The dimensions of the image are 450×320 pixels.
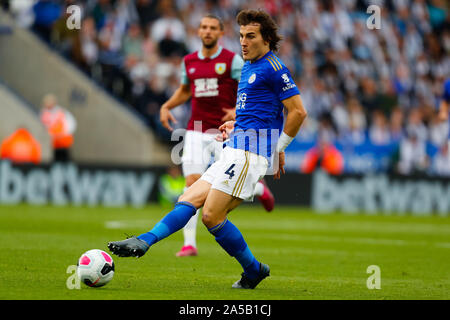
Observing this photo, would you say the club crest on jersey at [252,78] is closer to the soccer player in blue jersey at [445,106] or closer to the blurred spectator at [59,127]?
the soccer player in blue jersey at [445,106]

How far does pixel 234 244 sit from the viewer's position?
7.02 m

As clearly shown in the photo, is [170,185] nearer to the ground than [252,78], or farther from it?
nearer to the ground

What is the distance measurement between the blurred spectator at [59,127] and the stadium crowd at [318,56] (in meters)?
2.22

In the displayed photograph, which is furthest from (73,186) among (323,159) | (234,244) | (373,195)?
(234,244)

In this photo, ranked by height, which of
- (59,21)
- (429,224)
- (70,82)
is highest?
(59,21)

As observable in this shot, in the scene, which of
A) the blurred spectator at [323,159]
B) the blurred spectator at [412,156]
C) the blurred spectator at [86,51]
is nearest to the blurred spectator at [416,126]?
the blurred spectator at [412,156]

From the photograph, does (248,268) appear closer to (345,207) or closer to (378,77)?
(345,207)

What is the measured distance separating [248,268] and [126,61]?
15.4 meters

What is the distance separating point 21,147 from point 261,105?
1406 centimetres

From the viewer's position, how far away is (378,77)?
2548 cm

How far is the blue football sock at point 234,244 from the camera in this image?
6.98 metres

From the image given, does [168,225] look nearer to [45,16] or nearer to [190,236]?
[190,236]

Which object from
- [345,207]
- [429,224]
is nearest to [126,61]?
[345,207]
